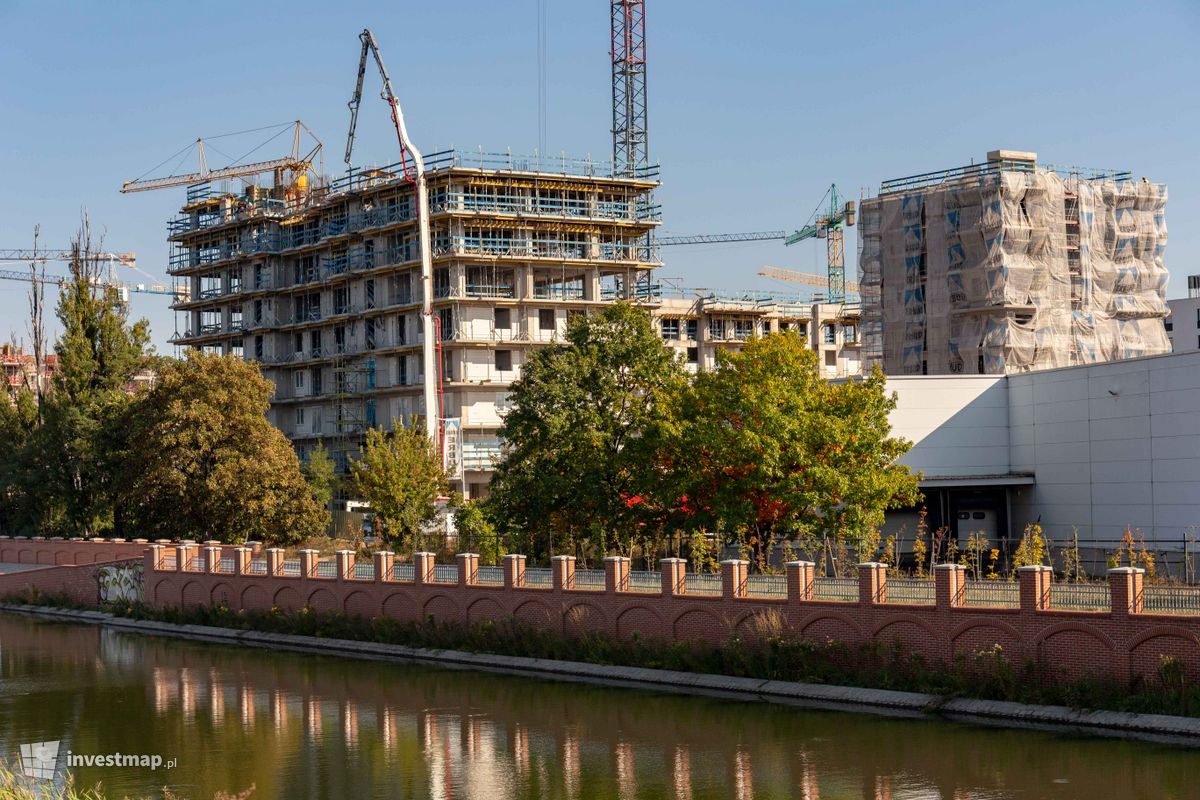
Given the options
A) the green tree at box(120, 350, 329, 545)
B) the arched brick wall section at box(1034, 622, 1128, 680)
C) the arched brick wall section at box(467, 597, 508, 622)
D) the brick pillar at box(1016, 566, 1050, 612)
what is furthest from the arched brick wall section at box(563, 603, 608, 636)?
the green tree at box(120, 350, 329, 545)

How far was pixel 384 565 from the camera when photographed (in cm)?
4553

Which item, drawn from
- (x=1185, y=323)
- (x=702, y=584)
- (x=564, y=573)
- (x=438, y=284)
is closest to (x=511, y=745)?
(x=702, y=584)

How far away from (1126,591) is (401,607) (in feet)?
77.3

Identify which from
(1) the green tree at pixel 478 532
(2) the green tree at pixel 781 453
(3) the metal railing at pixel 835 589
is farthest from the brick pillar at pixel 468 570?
(3) the metal railing at pixel 835 589

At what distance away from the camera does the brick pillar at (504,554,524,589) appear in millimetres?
40741

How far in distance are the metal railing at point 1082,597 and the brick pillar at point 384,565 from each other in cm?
2244

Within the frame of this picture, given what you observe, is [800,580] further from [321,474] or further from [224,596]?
[321,474]

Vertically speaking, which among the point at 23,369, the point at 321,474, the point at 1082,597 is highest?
the point at 23,369

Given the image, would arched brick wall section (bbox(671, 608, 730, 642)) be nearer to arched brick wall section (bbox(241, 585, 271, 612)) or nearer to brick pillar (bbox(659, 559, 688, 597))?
brick pillar (bbox(659, 559, 688, 597))

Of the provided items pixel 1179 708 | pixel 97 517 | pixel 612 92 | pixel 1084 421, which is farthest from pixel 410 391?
pixel 1179 708

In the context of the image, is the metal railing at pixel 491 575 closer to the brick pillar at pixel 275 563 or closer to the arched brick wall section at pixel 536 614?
the arched brick wall section at pixel 536 614

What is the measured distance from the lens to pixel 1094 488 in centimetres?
5366

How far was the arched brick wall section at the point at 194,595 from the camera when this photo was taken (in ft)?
172

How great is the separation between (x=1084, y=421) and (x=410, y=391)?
4003cm
